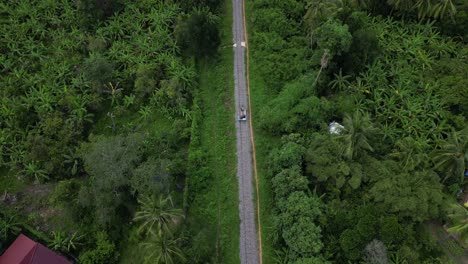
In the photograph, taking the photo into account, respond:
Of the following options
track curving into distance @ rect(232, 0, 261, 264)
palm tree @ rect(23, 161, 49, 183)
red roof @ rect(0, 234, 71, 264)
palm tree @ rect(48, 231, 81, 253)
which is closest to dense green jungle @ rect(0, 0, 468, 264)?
palm tree @ rect(23, 161, 49, 183)

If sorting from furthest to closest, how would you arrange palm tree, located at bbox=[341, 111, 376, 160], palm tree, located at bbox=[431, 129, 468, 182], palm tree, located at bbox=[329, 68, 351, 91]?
palm tree, located at bbox=[329, 68, 351, 91]
palm tree, located at bbox=[431, 129, 468, 182]
palm tree, located at bbox=[341, 111, 376, 160]

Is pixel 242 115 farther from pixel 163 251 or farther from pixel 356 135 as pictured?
pixel 163 251

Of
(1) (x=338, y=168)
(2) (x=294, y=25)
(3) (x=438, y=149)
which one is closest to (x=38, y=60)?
(2) (x=294, y=25)

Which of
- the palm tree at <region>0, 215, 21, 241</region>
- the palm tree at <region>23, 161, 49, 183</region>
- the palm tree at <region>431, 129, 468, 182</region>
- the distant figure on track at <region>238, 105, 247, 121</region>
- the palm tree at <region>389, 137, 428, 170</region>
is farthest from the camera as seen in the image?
the distant figure on track at <region>238, 105, 247, 121</region>

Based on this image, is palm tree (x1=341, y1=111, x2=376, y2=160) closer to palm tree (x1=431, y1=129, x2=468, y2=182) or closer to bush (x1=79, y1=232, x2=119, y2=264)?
palm tree (x1=431, y1=129, x2=468, y2=182)

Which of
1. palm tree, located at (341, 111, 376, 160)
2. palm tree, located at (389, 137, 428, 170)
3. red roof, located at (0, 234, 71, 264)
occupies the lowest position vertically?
red roof, located at (0, 234, 71, 264)

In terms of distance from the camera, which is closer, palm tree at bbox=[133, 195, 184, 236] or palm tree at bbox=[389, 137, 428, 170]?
palm tree at bbox=[133, 195, 184, 236]

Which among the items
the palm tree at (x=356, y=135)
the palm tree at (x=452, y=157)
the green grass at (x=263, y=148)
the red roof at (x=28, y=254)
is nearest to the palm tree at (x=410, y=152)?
the palm tree at (x=452, y=157)

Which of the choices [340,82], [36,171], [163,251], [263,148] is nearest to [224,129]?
[263,148]
